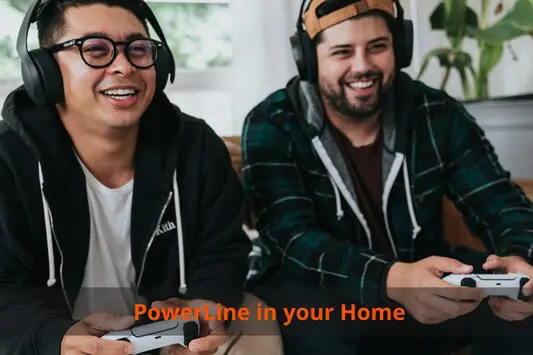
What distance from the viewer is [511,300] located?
0.84 metres

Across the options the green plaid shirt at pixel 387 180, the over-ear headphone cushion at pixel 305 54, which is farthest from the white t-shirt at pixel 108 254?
the over-ear headphone cushion at pixel 305 54

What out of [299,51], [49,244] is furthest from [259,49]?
[49,244]

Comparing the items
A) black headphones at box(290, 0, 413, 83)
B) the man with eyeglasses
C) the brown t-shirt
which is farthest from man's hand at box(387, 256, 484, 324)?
black headphones at box(290, 0, 413, 83)

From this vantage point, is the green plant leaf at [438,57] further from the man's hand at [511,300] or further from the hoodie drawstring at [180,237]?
the hoodie drawstring at [180,237]

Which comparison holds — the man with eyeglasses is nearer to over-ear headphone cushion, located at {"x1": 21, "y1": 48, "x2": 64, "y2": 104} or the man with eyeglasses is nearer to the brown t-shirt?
over-ear headphone cushion, located at {"x1": 21, "y1": 48, "x2": 64, "y2": 104}

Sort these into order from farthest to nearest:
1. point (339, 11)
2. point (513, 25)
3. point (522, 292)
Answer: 1. point (513, 25)
2. point (339, 11)
3. point (522, 292)

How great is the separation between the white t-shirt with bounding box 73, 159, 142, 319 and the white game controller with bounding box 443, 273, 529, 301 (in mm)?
479

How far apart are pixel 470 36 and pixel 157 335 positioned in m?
1.14

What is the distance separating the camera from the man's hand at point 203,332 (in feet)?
2.49

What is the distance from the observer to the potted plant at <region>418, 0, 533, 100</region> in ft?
4.73

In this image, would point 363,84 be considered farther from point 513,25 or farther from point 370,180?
point 513,25

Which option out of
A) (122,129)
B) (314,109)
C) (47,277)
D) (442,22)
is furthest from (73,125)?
(442,22)

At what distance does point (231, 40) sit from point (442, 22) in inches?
21.0

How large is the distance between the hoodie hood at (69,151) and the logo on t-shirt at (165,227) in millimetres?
10
